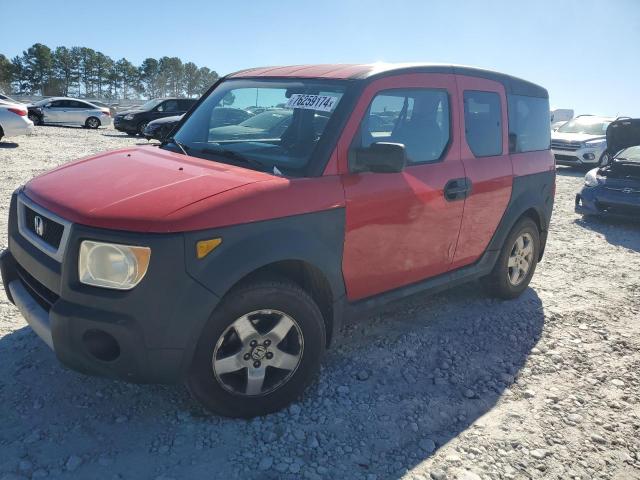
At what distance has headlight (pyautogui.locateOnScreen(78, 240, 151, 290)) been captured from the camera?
2350 mm

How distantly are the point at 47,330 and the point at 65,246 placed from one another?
16.9 inches

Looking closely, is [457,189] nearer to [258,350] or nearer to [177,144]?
[258,350]

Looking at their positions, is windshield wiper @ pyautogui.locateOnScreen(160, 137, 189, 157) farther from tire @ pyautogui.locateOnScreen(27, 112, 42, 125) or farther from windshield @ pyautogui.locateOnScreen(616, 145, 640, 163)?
tire @ pyautogui.locateOnScreen(27, 112, 42, 125)

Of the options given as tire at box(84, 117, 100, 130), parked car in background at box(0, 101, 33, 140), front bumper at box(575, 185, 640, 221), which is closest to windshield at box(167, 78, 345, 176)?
front bumper at box(575, 185, 640, 221)

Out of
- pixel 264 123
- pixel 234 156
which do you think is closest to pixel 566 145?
pixel 264 123

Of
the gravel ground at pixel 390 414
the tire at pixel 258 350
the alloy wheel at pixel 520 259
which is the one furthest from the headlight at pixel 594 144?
the tire at pixel 258 350

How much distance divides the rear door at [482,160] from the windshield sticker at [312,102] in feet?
3.80

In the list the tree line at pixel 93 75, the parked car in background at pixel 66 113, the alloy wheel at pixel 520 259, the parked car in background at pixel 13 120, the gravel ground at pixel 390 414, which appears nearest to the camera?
the gravel ground at pixel 390 414

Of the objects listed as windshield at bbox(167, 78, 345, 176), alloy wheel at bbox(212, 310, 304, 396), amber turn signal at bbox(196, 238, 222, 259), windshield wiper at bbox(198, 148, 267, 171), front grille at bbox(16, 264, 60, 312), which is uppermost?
windshield at bbox(167, 78, 345, 176)

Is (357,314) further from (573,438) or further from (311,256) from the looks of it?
(573,438)

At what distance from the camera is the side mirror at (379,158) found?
291cm

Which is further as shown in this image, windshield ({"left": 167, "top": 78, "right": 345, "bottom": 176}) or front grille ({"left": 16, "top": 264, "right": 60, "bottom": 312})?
windshield ({"left": 167, "top": 78, "right": 345, "bottom": 176})

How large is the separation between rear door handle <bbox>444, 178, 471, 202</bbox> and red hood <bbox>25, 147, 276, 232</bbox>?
139cm

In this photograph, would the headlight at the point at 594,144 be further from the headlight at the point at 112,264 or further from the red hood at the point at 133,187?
the headlight at the point at 112,264
